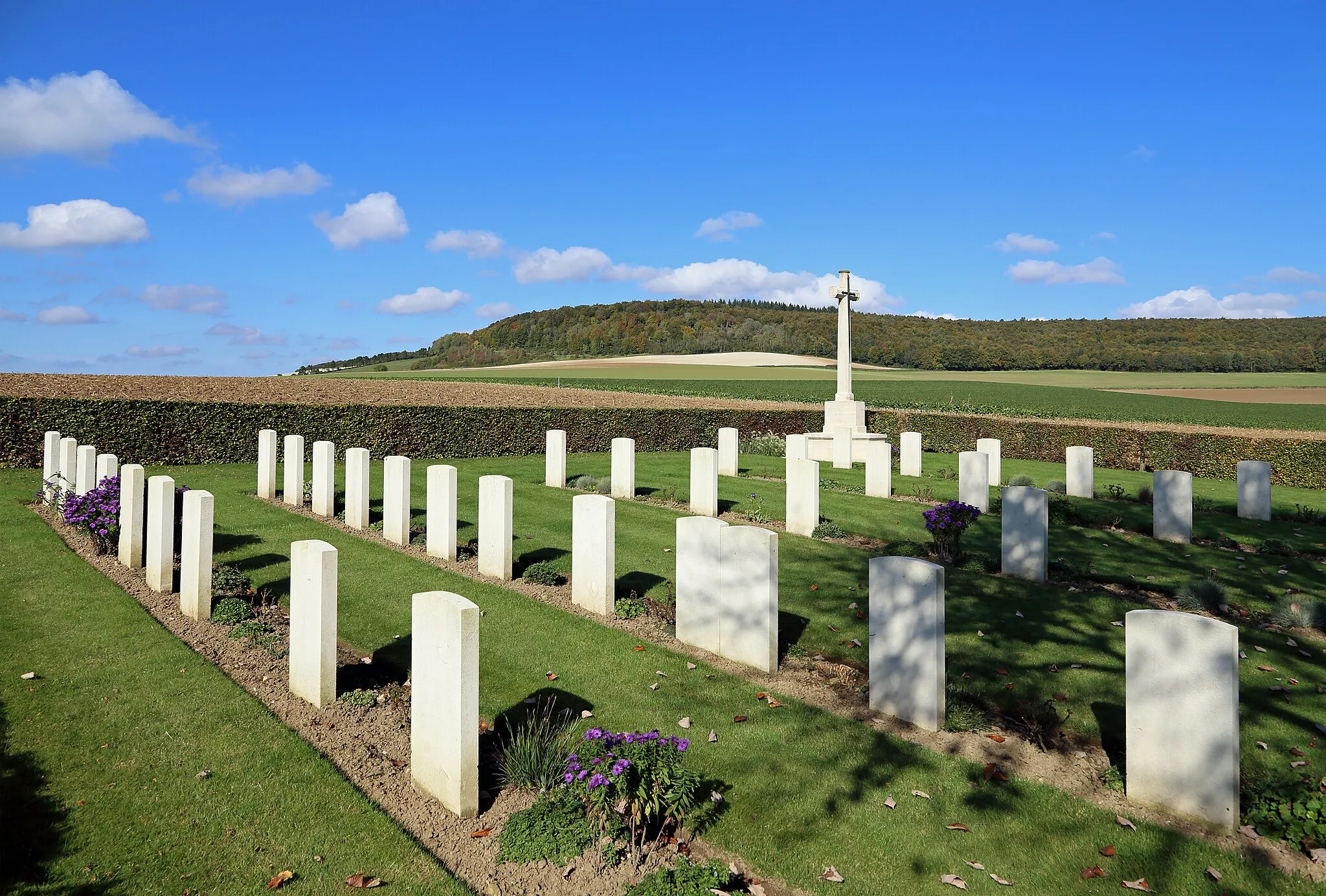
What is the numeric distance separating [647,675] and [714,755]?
143 cm

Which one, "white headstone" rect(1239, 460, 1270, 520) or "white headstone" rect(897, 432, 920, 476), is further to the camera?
"white headstone" rect(897, 432, 920, 476)

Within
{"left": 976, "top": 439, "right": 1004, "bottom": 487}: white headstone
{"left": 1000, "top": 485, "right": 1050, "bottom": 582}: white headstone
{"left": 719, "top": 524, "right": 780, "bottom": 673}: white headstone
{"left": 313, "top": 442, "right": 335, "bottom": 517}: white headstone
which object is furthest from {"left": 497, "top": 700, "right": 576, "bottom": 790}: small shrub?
{"left": 976, "top": 439, "right": 1004, "bottom": 487}: white headstone

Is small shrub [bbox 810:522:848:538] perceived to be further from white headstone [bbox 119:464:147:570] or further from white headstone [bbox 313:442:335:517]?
white headstone [bbox 119:464:147:570]

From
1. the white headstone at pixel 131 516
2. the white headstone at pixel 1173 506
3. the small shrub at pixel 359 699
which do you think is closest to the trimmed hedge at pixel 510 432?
the white headstone at pixel 1173 506

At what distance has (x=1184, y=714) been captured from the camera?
4.41m

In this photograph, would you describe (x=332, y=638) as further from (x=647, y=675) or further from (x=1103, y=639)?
(x=1103, y=639)

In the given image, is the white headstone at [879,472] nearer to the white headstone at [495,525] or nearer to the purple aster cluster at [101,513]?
the white headstone at [495,525]

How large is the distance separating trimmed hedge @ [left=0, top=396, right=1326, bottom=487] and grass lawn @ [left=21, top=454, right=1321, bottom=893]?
10.4 metres

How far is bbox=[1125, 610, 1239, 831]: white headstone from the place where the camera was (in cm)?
426

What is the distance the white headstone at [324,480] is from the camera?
1320 centimetres

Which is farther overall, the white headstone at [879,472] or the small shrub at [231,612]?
the white headstone at [879,472]

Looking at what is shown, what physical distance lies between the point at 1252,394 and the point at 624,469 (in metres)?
46.0

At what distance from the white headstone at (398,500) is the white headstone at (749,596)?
227 inches

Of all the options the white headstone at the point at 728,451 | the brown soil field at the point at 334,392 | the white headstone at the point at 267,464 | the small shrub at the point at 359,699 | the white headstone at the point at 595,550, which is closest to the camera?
the small shrub at the point at 359,699
